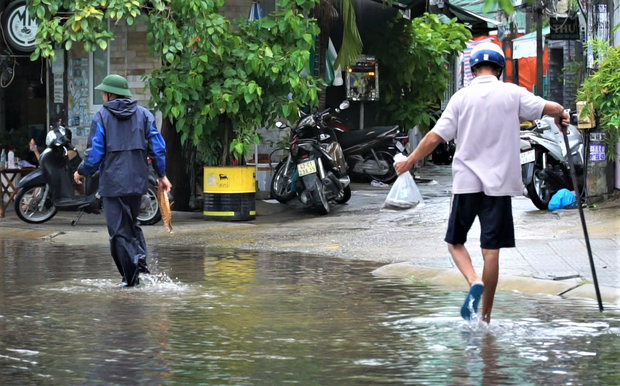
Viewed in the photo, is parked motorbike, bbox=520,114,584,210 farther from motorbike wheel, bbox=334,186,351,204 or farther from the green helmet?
the green helmet

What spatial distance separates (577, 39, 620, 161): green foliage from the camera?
1312cm

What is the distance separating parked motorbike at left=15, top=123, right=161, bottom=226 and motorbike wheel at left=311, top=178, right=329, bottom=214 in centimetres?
229

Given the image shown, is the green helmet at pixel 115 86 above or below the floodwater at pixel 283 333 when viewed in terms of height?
above

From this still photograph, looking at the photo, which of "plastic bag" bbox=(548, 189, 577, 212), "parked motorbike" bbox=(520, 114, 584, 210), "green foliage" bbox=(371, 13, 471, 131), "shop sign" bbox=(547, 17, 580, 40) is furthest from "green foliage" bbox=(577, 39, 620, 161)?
"shop sign" bbox=(547, 17, 580, 40)

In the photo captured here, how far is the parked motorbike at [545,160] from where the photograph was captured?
47.5 feet

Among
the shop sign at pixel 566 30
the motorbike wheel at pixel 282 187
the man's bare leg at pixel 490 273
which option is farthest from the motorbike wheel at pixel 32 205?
the shop sign at pixel 566 30

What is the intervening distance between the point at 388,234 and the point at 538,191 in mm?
2523

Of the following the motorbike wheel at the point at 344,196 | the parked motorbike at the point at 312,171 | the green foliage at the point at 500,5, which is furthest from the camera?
the motorbike wheel at the point at 344,196

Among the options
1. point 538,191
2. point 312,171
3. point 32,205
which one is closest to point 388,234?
point 538,191

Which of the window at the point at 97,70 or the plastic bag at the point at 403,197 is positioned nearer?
the plastic bag at the point at 403,197

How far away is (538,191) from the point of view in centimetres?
1450

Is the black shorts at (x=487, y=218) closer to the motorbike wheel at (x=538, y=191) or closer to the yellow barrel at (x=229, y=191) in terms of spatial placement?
the motorbike wheel at (x=538, y=191)

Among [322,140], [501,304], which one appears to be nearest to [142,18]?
[322,140]

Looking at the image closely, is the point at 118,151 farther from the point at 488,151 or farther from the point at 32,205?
the point at 32,205
